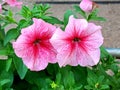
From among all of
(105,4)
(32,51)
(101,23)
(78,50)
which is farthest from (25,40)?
(105,4)

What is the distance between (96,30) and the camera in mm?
890

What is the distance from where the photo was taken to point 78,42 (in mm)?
917

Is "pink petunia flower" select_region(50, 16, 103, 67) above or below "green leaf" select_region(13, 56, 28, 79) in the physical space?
above

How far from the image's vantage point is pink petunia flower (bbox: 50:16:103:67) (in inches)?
34.7

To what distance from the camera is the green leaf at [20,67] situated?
0.99 meters

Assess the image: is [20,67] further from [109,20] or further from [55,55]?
[109,20]

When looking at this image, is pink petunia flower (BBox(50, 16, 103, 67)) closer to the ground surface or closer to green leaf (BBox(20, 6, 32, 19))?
green leaf (BBox(20, 6, 32, 19))

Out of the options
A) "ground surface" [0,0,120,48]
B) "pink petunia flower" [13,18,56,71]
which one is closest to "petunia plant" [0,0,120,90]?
"pink petunia flower" [13,18,56,71]

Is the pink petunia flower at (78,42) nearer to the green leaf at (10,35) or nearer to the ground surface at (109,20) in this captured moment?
the green leaf at (10,35)

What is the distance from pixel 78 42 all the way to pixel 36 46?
0.38 feet

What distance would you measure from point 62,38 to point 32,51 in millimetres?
102

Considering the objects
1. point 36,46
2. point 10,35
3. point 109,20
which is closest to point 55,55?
point 36,46

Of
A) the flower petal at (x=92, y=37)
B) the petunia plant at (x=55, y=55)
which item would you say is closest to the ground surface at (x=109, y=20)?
the petunia plant at (x=55, y=55)

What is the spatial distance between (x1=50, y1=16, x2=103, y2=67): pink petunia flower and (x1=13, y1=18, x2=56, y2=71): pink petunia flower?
0.15ft
